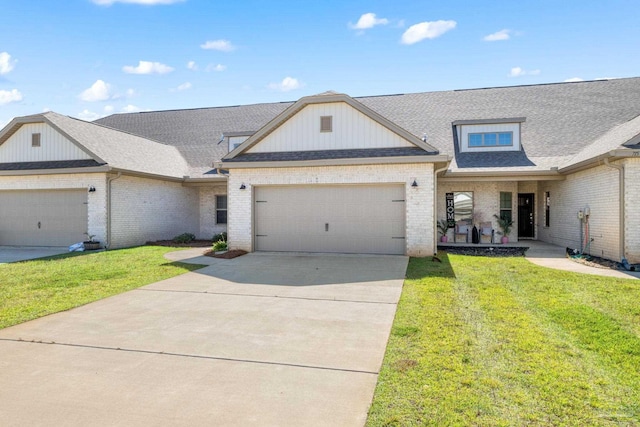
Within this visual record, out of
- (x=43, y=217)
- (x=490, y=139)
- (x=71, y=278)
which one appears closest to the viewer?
(x=71, y=278)

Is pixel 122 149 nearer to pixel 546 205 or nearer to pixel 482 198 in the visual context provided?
pixel 482 198

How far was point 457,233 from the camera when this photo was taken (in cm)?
1656

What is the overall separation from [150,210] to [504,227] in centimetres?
1415

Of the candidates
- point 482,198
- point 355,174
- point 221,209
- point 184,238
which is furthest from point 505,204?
point 184,238

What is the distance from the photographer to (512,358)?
4.43 meters

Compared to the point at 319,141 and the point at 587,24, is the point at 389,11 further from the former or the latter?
the point at 587,24

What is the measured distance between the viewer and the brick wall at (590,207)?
→ 11375 millimetres

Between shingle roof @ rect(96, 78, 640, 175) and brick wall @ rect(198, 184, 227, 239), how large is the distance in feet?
3.72

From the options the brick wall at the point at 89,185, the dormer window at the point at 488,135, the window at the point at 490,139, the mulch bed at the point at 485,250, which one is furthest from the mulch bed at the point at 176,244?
the window at the point at 490,139

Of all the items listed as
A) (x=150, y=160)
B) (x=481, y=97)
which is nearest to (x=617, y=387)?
(x=150, y=160)

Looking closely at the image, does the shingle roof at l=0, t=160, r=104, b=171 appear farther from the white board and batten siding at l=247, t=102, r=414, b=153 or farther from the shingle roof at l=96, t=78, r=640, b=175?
the white board and batten siding at l=247, t=102, r=414, b=153

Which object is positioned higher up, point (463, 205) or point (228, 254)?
point (463, 205)

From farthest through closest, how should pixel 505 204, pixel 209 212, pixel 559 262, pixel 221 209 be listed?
pixel 209 212 < pixel 221 209 < pixel 505 204 < pixel 559 262

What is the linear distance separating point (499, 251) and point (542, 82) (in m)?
11.9
